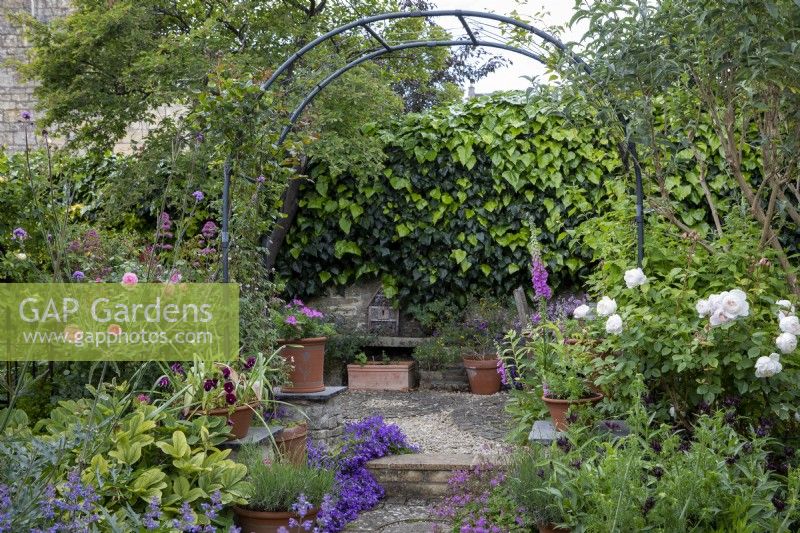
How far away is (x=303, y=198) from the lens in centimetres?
746

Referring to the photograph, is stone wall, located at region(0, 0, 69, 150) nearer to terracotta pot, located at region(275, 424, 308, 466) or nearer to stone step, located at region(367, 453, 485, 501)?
terracotta pot, located at region(275, 424, 308, 466)

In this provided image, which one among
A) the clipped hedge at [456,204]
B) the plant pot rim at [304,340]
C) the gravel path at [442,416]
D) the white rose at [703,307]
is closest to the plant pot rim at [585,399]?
the white rose at [703,307]

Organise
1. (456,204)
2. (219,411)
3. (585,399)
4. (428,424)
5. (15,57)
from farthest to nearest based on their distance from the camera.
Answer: (15,57) < (456,204) < (428,424) < (585,399) < (219,411)

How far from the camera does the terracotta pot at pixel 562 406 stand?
3.54 meters

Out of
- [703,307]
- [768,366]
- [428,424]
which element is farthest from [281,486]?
[428,424]

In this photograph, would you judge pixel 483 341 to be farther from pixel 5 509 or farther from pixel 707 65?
pixel 5 509

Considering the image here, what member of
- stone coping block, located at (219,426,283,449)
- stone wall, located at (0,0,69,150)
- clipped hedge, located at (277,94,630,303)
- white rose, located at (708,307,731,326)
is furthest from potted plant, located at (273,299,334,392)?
stone wall, located at (0,0,69,150)

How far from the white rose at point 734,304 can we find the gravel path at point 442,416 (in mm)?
1732

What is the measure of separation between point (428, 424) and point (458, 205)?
7.78ft

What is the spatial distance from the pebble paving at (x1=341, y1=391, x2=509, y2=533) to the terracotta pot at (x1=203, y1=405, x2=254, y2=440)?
0.65 metres

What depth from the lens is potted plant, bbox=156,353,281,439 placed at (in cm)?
344

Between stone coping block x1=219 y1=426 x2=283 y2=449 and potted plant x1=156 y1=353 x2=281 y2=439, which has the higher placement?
potted plant x1=156 y1=353 x2=281 y2=439

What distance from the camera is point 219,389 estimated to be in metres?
3.51

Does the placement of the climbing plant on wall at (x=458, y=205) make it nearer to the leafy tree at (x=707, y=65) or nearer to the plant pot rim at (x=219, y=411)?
the leafy tree at (x=707, y=65)
